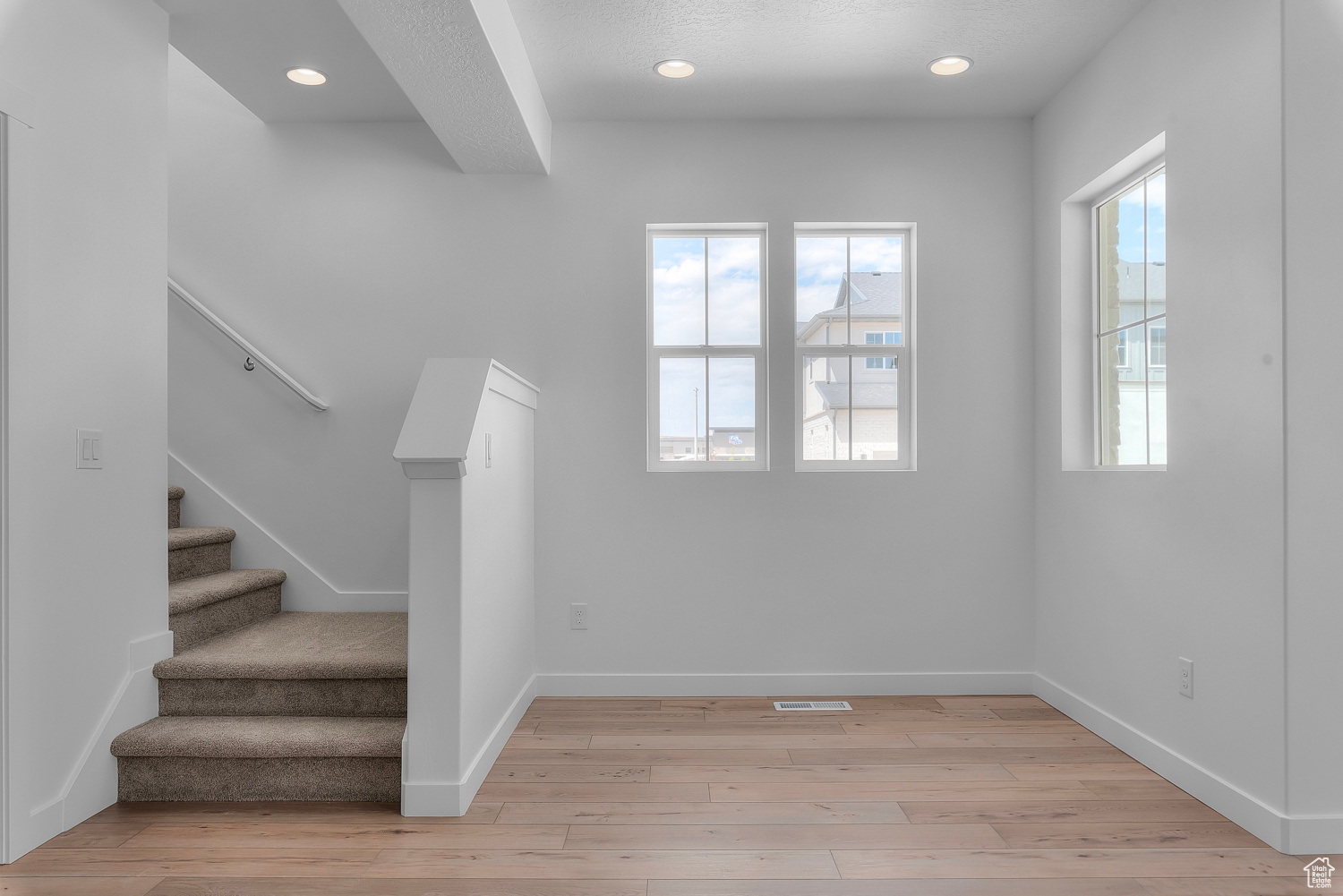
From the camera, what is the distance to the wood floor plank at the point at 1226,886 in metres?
1.87

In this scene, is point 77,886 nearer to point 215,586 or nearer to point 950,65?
point 215,586

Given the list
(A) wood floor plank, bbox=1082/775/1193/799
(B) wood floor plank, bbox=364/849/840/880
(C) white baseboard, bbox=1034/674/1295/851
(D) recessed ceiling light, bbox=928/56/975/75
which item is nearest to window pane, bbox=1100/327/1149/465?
(C) white baseboard, bbox=1034/674/1295/851

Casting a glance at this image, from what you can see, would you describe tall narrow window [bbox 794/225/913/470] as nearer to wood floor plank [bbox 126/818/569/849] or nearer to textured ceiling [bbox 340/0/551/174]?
textured ceiling [bbox 340/0/551/174]

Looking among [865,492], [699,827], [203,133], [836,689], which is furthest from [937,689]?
[203,133]

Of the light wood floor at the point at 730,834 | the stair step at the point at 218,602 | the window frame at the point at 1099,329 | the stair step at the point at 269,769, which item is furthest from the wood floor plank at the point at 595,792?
the window frame at the point at 1099,329

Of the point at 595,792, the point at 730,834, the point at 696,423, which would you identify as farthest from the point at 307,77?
the point at 730,834

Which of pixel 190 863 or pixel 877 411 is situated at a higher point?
pixel 877 411

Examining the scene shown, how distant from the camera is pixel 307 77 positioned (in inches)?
123

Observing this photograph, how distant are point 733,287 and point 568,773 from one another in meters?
2.20

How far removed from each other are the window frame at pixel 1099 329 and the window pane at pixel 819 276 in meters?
1.01

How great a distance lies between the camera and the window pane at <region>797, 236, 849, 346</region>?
12.1 ft

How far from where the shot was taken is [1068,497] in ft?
10.6

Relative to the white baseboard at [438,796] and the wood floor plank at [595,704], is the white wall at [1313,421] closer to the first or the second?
the wood floor plank at [595,704]

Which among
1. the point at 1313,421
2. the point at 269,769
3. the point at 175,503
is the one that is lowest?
the point at 269,769
